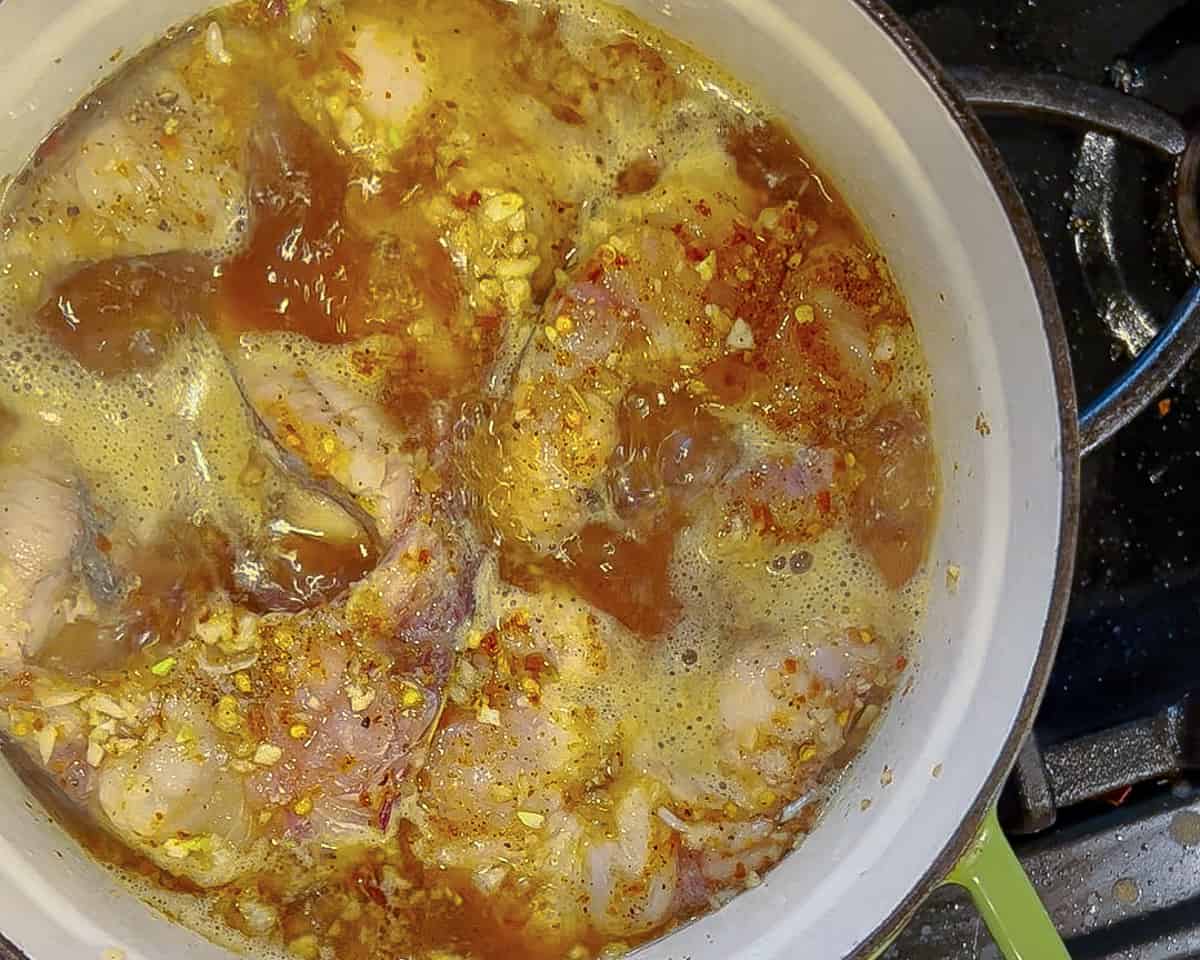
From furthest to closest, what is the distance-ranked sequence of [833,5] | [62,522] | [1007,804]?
[1007,804], [62,522], [833,5]

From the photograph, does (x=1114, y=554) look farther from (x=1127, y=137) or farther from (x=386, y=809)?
(x=386, y=809)

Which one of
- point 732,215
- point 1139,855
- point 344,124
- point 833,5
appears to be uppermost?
point 833,5

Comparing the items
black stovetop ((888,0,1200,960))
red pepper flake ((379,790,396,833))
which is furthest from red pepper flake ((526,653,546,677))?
black stovetop ((888,0,1200,960))

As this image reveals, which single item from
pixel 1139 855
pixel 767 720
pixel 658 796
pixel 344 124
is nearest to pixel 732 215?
pixel 344 124

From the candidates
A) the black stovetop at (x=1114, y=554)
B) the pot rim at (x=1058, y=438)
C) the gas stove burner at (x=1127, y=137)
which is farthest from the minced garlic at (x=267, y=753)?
the gas stove burner at (x=1127, y=137)

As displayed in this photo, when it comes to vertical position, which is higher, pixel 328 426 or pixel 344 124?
pixel 344 124

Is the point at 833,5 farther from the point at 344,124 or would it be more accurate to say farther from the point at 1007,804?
the point at 1007,804

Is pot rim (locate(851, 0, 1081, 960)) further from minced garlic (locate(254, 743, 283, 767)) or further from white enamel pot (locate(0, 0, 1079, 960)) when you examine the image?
minced garlic (locate(254, 743, 283, 767))

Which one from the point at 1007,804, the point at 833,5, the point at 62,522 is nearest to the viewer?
the point at 833,5
